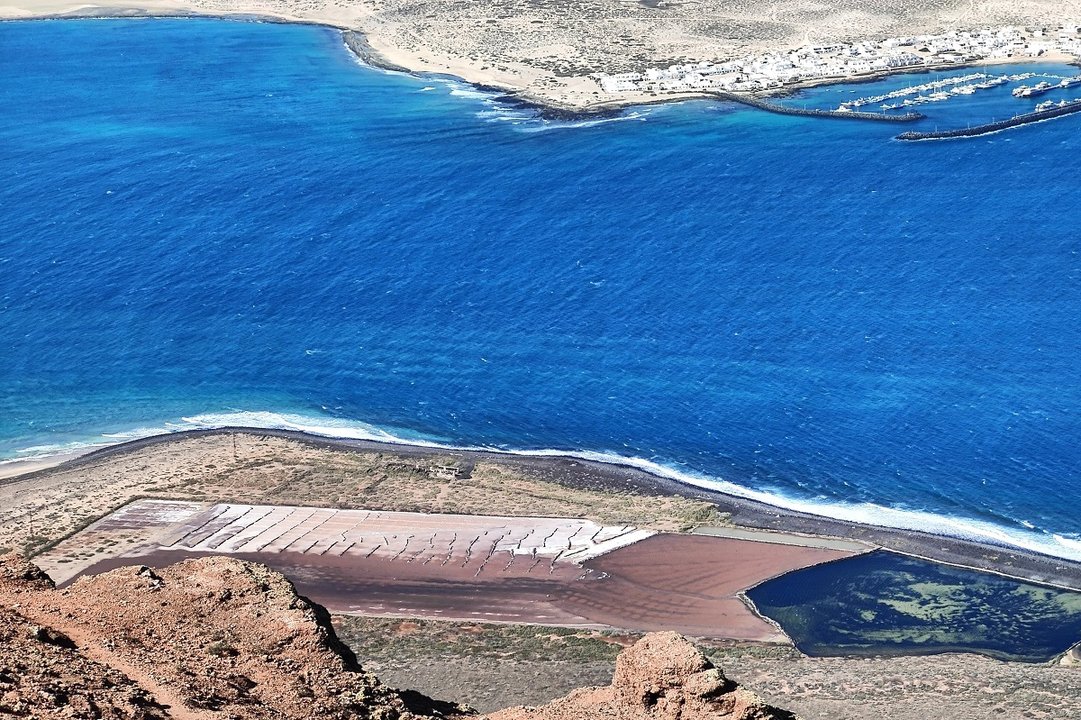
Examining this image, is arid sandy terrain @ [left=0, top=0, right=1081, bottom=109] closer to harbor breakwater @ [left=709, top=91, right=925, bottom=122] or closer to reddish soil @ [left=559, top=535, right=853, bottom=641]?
harbor breakwater @ [left=709, top=91, right=925, bottom=122]

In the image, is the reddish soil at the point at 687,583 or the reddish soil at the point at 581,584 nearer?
the reddish soil at the point at 687,583

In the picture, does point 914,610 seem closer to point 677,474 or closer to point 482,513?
point 677,474

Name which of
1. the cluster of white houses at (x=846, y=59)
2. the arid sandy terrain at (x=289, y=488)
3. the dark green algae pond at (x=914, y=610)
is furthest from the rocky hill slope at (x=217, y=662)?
the cluster of white houses at (x=846, y=59)

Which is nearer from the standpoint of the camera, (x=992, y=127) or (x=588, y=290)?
(x=588, y=290)

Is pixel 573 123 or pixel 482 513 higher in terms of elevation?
pixel 573 123

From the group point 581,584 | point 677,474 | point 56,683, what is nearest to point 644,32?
point 677,474

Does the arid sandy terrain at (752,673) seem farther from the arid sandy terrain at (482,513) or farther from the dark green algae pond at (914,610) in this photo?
the dark green algae pond at (914,610)

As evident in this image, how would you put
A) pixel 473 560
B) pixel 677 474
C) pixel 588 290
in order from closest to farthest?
pixel 473 560, pixel 677 474, pixel 588 290
